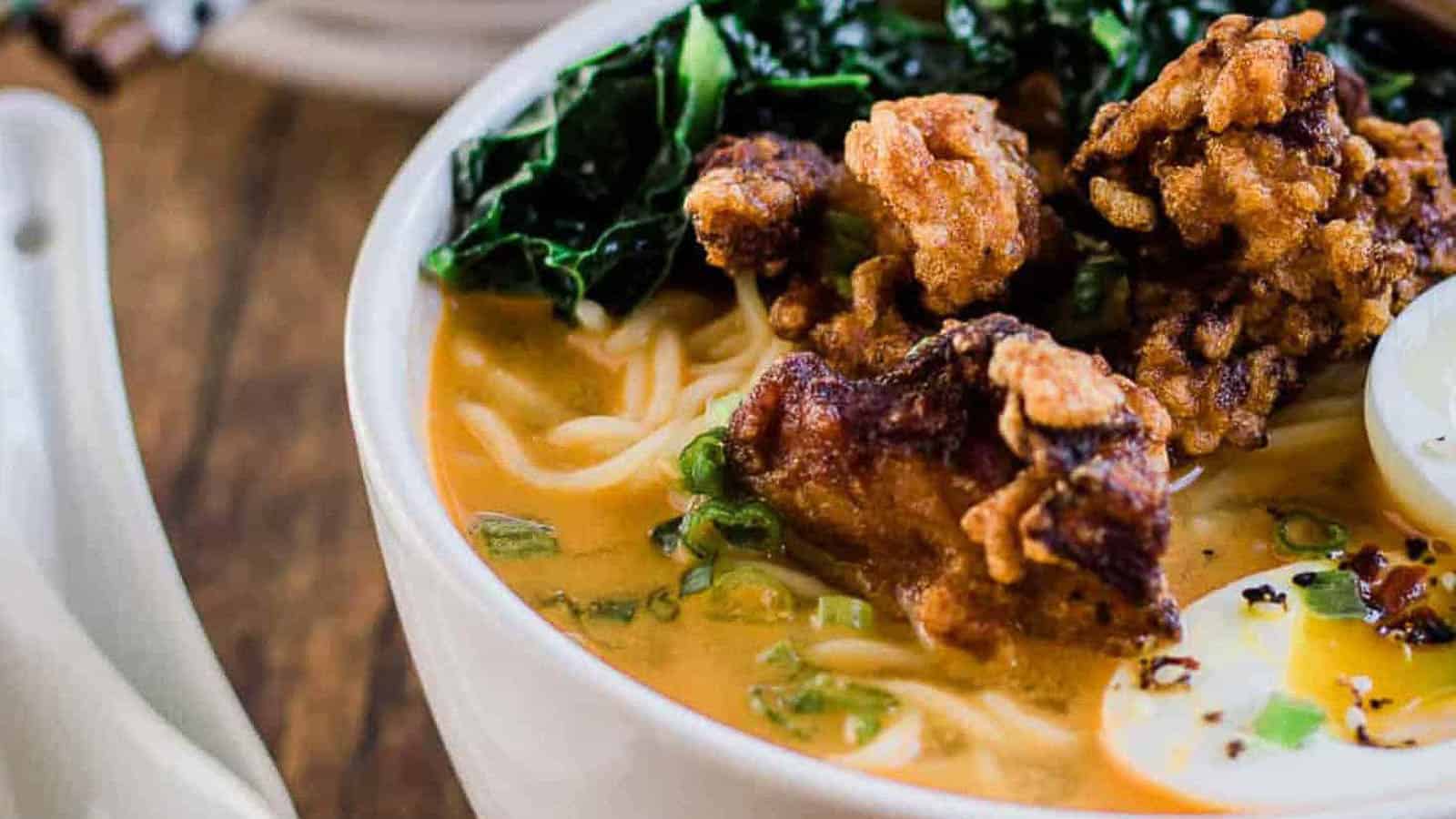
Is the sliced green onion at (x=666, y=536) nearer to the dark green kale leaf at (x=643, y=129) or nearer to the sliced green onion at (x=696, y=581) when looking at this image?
the sliced green onion at (x=696, y=581)

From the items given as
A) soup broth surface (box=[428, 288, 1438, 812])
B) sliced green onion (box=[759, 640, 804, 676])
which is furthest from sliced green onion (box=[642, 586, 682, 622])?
sliced green onion (box=[759, 640, 804, 676])

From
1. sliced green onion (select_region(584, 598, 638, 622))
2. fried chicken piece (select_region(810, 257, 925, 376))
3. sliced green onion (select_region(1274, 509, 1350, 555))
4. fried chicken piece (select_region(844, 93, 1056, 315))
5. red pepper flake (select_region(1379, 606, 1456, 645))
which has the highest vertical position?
fried chicken piece (select_region(844, 93, 1056, 315))

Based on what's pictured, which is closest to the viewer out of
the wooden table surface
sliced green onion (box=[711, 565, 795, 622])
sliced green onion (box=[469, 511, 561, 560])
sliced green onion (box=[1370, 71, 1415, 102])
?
sliced green onion (box=[711, 565, 795, 622])

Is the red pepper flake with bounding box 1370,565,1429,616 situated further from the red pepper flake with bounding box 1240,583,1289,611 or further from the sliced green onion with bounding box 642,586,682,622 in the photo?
the sliced green onion with bounding box 642,586,682,622

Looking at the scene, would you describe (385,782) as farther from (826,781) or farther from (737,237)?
(826,781)

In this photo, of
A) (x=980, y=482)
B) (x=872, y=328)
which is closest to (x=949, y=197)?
(x=872, y=328)

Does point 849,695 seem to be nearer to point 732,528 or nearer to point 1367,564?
point 732,528
